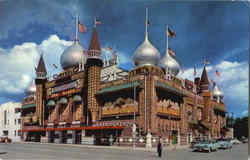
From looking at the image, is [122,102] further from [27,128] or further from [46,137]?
[27,128]

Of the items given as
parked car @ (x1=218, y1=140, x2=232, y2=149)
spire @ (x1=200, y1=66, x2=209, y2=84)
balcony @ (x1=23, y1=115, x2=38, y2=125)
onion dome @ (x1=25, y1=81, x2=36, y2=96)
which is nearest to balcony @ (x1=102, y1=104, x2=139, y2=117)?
parked car @ (x1=218, y1=140, x2=232, y2=149)

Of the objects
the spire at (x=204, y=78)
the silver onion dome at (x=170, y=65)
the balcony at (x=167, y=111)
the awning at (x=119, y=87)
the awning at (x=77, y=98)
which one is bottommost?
the balcony at (x=167, y=111)

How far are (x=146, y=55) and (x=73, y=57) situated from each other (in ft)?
55.9

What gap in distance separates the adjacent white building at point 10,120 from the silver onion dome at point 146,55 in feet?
141

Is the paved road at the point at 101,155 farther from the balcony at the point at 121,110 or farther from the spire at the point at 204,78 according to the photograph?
the spire at the point at 204,78

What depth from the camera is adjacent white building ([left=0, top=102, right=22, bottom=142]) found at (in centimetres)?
7744

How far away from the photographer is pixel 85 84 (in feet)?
165

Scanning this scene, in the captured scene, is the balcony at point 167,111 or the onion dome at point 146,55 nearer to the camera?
the balcony at point 167,111

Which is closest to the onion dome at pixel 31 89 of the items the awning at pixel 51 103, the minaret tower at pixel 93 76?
the awning at pixel 51 103

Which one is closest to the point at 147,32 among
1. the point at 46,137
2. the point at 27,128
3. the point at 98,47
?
the point at 98,47

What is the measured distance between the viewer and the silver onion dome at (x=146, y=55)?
4891cm

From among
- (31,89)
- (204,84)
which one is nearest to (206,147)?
(204,84)

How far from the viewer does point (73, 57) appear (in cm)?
5800

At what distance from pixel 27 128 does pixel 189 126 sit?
122ft
